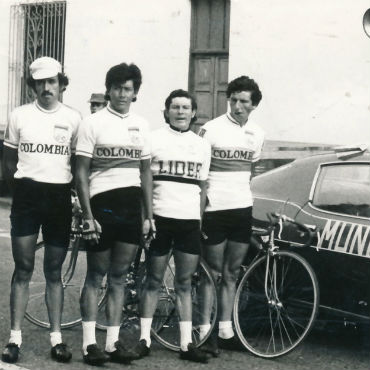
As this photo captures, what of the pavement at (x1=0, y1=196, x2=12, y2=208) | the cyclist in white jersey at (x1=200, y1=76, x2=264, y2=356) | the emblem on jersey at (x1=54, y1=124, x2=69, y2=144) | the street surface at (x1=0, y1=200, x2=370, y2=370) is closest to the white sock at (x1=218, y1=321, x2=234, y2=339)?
the cyclist in white jersey at (x1=200, y1=76, x2=264, y2=356)

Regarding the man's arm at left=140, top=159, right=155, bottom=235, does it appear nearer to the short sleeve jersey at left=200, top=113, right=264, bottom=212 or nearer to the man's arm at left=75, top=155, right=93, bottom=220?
the man's arm at left=75, top=155, right=93, bottom=220

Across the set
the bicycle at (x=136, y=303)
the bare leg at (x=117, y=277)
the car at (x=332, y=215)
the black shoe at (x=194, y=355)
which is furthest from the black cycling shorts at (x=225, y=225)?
the black shoe at (x=194, y=355)

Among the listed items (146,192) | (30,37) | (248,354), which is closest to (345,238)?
(248,354)

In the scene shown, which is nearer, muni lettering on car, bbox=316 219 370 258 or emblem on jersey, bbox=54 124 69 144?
emblem on jersey, bbox=54 124 69 144

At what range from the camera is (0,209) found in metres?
15.2

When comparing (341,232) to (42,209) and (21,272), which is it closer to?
(42,209)

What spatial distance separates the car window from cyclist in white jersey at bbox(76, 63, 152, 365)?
4.39 feet

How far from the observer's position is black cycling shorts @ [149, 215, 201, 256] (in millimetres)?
5754

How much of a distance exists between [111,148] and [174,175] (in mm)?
471

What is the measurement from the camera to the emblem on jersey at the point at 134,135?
559cm

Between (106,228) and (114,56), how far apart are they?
11076mm

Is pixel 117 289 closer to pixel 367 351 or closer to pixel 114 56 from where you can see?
pixel 367 351

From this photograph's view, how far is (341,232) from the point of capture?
19.5ft

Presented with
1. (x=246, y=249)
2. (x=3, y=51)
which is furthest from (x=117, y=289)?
(x=3, y=51)
